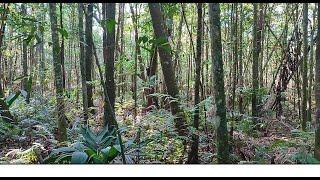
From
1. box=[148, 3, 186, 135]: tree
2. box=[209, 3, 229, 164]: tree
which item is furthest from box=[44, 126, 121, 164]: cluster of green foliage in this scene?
box=[148, 3, 186, 135]: tree

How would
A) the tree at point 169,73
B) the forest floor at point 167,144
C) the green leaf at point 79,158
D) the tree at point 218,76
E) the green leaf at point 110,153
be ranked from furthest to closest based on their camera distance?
the tree at point 169,73 < the forest floor at point 167,144 < the green leaf at point 110,153 < the green leaf at point 79,158 < the tree at point 218,76

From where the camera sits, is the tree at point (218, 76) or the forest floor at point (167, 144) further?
the forest floor at point (167, 144)

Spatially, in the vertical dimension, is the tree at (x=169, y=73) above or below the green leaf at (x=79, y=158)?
above

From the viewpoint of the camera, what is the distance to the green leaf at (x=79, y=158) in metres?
3.72

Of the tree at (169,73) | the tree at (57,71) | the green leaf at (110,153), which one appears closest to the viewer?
the green leaf at (110,153)

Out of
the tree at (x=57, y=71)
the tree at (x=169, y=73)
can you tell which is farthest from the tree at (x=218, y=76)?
the tree at (x=169, y=73)

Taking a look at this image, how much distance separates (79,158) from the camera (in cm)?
377

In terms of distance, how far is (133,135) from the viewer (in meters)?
6.60

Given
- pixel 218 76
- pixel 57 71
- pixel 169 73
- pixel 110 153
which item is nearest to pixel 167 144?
pixel 169 73

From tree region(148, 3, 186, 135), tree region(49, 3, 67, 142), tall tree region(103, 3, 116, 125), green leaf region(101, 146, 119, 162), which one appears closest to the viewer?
green leaf region(101, 146, 119, 162)

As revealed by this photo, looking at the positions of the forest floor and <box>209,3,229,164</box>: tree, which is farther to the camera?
the forest floor

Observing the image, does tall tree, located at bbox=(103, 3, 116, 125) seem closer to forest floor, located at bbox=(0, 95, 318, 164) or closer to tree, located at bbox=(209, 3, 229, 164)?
forest floor, located at bbox=(0, 95, 318, 164)

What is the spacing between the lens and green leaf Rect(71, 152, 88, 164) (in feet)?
12.2

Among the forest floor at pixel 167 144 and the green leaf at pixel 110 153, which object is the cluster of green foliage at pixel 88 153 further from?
the forest floor at pixel 167 144
